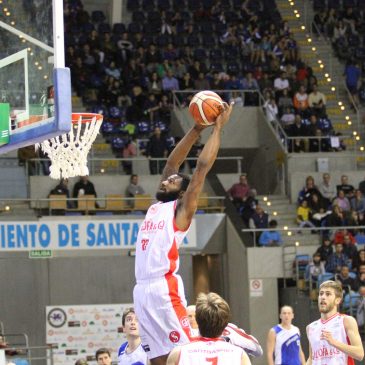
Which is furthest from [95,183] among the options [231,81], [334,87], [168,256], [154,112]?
[168,256]

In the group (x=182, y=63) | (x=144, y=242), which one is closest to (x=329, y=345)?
(x=144, y=242)

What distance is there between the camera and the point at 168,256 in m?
7.67

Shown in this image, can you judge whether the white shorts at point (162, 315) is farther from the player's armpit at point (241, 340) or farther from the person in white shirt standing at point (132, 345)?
the person in white shirt standing at point (132, 345)

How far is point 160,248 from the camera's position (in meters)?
7.66

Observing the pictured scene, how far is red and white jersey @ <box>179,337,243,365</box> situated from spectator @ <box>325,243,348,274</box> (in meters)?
15.6

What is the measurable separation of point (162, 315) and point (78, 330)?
14.2m

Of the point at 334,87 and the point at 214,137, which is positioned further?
the point at 334,87

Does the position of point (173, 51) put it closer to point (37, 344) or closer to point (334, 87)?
point (334, 87)

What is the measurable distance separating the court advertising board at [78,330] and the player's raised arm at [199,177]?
46.7ft

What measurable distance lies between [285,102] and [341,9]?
5832 mm

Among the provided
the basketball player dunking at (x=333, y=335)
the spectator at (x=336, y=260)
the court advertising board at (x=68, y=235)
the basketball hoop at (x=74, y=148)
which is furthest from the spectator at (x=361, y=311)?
the basketball hoop at (x=74, y=148)

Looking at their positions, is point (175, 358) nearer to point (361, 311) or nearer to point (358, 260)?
point (361, 311)

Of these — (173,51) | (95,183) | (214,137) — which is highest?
(173,51)

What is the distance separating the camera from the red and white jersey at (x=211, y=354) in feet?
20.8
